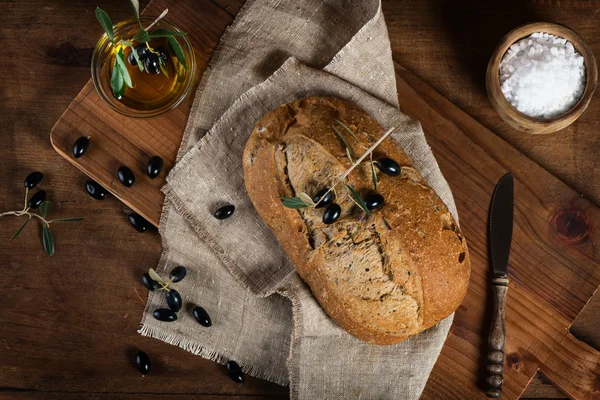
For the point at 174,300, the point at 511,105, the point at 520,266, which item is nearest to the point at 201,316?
the point at 174,300

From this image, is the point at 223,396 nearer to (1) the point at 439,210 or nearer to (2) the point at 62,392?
(2) the point at 62,392

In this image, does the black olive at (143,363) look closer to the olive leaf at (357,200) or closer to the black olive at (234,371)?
the black olive at (234,371)

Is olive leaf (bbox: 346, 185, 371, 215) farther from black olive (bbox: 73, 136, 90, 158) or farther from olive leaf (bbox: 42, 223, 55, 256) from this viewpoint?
olive leaf (bbox: 42, 223, 55, 256)

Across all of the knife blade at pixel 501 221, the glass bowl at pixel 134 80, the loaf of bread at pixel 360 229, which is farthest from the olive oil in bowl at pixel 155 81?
the knife blade at pixel 501 221

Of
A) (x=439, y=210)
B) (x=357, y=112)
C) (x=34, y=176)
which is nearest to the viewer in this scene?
(x=439, y=210)

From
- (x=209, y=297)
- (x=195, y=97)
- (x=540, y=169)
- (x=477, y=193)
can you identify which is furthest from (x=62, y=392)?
(x=540, y=169)

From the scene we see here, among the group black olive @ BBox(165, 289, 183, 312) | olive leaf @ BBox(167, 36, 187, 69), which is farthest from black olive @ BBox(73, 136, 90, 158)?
black olive @ BBox(165, 289, 183, 312)

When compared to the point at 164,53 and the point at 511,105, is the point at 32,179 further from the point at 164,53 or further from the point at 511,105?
the point at 511,105
